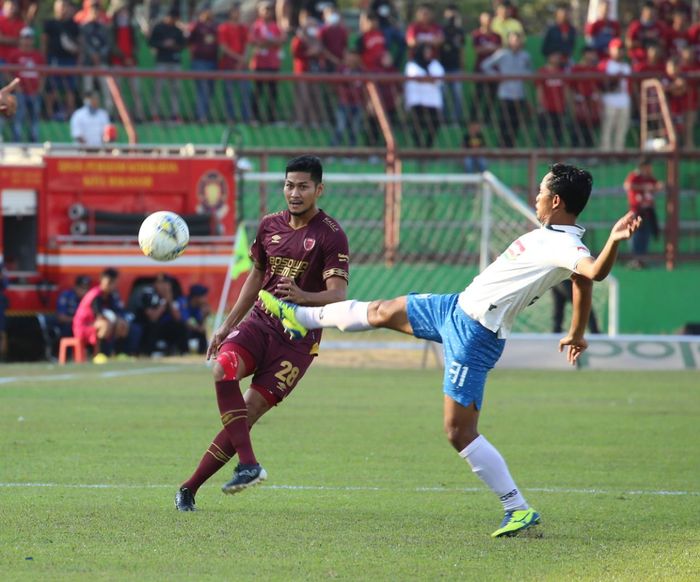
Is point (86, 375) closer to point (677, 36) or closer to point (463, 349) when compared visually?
point (463, 349)

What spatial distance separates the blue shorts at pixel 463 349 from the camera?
7086 mm

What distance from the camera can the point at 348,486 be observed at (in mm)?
8969

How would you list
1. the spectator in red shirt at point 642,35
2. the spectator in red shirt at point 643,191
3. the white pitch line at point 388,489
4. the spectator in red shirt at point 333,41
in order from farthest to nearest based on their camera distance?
the spectator in red shirt at point 642,35 < the spectator in red shirt at point 333,41 < the spectator in red shirt at point 643,191 < the white pitch line at point 388,489

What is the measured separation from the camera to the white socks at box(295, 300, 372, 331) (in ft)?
23.8

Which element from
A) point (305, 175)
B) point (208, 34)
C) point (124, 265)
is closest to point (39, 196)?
point (124, 265)

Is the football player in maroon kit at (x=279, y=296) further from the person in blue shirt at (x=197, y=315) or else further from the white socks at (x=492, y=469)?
the person in blue shirt at (x=197, y=315)

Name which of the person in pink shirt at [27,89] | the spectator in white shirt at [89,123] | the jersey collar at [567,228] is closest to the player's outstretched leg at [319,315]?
the jersey collar at [567,228]

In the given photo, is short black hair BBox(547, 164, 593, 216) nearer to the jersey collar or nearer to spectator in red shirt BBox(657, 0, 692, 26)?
the jersey collar

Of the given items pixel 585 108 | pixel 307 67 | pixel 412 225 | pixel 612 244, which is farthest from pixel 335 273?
pixel 585 108

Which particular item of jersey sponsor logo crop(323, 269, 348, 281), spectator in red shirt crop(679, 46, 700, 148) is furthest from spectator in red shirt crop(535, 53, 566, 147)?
jersey sponsor logo crop(323, 269, 348, 281)

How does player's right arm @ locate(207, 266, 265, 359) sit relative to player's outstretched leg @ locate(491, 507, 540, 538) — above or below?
above

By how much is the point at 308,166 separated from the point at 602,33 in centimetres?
1940

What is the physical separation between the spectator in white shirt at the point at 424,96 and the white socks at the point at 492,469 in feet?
54.2

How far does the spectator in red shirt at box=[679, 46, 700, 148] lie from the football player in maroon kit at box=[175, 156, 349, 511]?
680 inches
